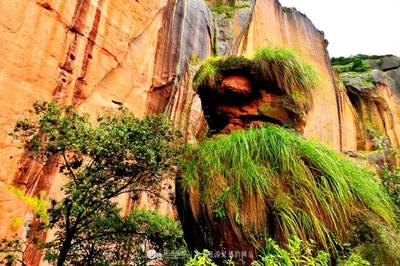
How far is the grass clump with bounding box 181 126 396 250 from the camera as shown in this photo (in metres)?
2.55

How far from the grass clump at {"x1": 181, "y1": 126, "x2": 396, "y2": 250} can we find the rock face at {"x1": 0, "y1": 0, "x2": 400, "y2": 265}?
1.15 meters

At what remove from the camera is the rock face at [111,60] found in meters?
6.88

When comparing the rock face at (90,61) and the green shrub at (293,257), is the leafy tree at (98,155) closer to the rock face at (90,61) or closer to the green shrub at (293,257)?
the green shrub at (293,257)

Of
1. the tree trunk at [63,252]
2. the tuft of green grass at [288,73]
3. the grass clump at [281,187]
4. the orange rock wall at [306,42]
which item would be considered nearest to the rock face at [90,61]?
the orange rock wall at [306,42]

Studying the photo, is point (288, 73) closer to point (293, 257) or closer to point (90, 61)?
point (293, 257)

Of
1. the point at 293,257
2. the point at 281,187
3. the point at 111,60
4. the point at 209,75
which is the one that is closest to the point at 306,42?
the point at 111,60

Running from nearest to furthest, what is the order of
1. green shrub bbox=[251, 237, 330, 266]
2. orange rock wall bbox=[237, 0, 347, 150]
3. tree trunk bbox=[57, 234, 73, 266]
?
green shrub bbox=[251, 237, 330, 266]
tree trunk bbox=[57, 234, 73, 266]
orange rock wall bbox=[237, 0, 347, 150]

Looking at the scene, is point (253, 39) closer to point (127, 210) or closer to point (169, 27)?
point (169, 27)

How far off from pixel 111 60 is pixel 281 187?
8157 mm

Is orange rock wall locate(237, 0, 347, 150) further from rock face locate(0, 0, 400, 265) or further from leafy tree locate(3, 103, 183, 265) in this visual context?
leafy tree locate(3, 103, 183, 265)

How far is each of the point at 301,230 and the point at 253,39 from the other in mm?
13019

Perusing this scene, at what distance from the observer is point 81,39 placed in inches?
344

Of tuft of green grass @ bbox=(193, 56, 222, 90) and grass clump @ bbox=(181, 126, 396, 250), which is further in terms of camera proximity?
tuft of green grass @ bbox=(193, 56, 222, 90)

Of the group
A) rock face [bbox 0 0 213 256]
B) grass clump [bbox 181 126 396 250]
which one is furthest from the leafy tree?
rock face [bbox 0 0 213 256]
